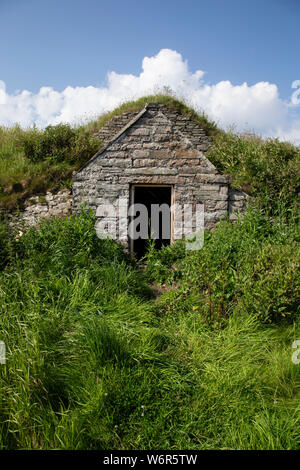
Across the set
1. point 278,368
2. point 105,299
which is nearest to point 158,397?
point 278,368

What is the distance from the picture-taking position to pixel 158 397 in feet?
10.3

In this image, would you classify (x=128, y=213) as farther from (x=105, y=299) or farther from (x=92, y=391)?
(x=92, y=391)

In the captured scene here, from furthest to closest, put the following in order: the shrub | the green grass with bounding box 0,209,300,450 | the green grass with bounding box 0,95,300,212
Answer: the green grass with bounding box 0,95,300,212
the shrub
the green grass with bounding box 0,209,300,450

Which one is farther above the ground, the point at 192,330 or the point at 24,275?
the point at 24,275

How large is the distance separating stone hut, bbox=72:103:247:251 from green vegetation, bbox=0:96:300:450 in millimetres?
491

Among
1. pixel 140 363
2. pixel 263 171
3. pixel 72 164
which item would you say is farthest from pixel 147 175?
pixel 140 363

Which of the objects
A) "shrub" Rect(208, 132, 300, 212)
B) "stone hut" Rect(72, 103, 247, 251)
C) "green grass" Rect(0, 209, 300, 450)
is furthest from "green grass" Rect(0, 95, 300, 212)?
"green grass" Rect(0, 209, 300, 450)

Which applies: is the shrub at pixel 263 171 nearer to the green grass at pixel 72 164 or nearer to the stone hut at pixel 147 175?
the green grass at pixel 72 164

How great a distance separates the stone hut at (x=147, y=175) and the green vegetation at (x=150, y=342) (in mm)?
491

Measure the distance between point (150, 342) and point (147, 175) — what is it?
14.4 feet

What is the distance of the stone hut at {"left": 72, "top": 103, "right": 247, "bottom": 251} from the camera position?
7.23 meters

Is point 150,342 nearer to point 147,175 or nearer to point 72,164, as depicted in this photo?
point 147,175

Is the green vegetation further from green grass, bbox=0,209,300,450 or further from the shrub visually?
the shrub
